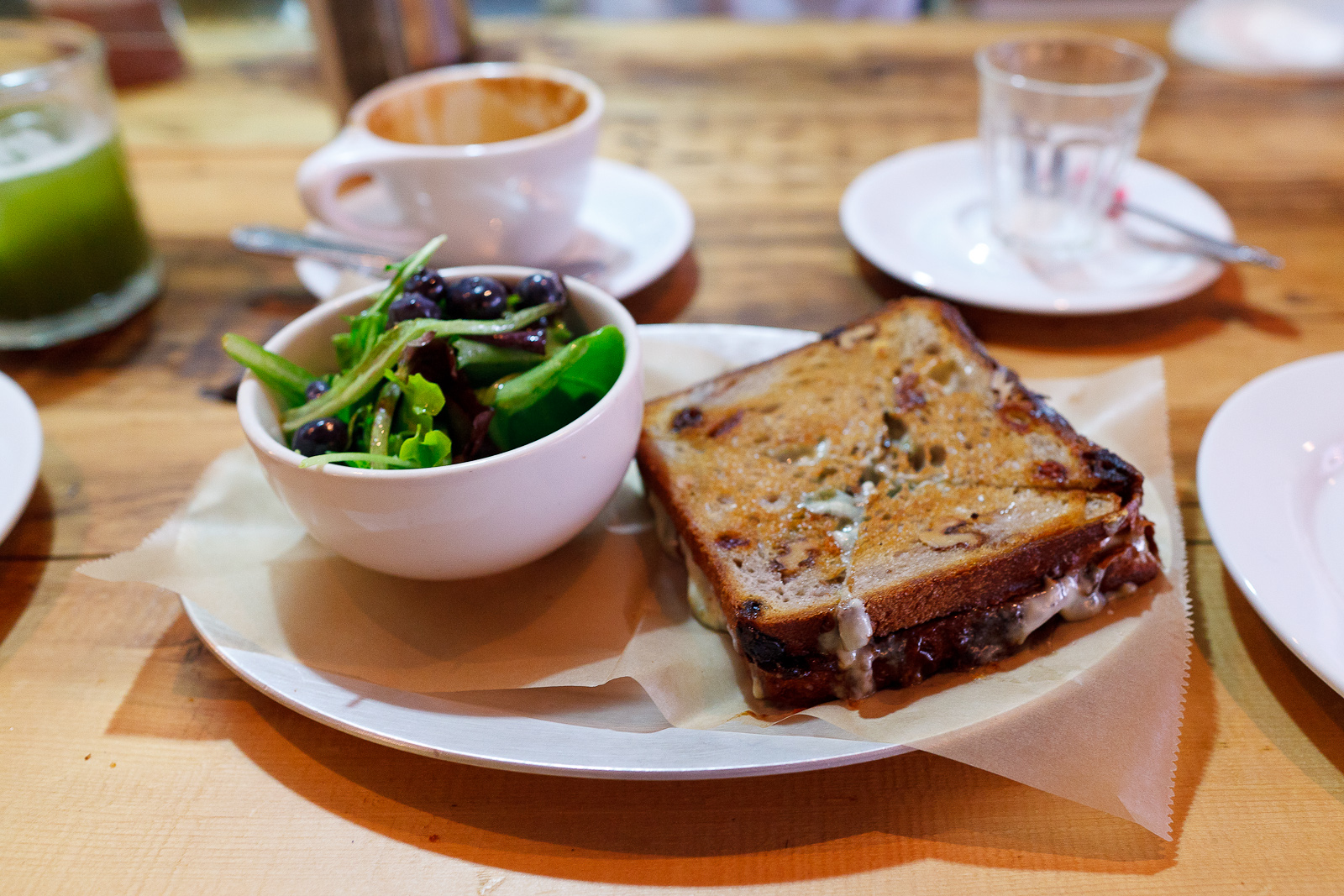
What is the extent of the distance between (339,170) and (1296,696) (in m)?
1.52

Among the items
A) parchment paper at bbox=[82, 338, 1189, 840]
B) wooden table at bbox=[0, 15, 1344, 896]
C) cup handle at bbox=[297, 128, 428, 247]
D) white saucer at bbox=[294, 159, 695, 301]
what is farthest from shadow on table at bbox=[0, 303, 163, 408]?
parchment paper at bbox=[82, 338, 1189, 840]

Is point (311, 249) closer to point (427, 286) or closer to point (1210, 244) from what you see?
point (427, 286)

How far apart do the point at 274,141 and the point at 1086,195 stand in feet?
6.45

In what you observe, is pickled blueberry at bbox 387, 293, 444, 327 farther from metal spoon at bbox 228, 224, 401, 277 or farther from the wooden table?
metal spoon at bbox 228, 224, 401, 277

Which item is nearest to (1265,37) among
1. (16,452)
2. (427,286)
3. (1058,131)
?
(1058,131)

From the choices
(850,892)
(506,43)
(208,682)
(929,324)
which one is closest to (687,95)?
(506,43)

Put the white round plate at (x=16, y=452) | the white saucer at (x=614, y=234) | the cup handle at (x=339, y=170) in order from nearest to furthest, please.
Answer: the white round plate at (x=16, y=452), the cup handle at (x=339, y=170), the white saucer at (x=614, y=234)

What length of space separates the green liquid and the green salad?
0.82 meters

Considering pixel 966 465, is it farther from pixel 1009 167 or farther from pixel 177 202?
pixel 177 202

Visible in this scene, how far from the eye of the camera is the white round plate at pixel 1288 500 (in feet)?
2.85

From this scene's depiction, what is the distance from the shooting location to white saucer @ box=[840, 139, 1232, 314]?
1485 mm

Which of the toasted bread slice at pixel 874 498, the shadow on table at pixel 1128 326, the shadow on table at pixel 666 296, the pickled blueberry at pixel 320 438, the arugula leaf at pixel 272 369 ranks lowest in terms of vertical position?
the shadow on table at pixel 1128 326

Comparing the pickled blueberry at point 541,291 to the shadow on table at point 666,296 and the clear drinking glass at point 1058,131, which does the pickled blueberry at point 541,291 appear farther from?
the clear drinking glass at point 1058,131

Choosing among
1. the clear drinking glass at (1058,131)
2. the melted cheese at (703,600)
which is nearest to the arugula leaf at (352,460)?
the melted cheese at (703,600)
